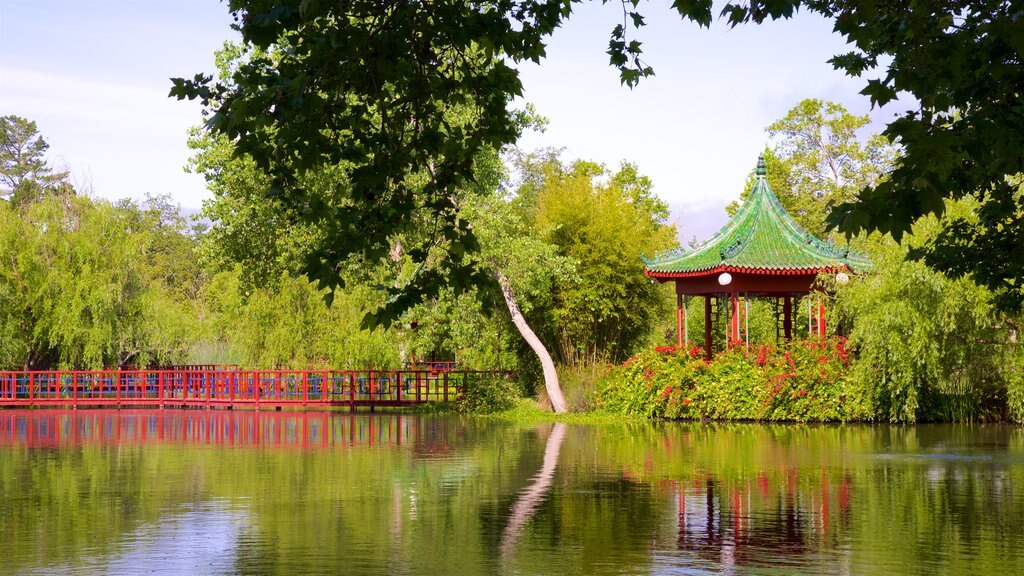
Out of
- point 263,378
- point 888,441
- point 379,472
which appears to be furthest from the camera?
point 263,378

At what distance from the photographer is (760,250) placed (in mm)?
30969

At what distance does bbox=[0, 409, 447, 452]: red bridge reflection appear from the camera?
2364cm

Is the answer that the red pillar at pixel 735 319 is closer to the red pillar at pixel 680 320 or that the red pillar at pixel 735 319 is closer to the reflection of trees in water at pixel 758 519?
the red pillar at pixel 680 320

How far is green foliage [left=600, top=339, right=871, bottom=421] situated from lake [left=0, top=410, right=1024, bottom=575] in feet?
11.8

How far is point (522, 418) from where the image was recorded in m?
31.3

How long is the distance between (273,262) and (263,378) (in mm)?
6374

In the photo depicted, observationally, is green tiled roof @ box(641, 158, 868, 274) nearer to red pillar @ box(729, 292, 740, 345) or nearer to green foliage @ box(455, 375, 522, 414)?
red pillar @ box(729, 292, 740, 345)

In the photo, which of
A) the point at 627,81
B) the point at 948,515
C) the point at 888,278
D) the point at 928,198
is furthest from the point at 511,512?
the point at 888,278

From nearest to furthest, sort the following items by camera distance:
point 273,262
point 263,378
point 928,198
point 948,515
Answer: point 928,198 < point 948,515 < point 273,262 < point 263,378

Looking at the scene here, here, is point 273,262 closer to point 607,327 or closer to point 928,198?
point 607,327

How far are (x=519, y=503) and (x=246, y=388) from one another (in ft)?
81.6

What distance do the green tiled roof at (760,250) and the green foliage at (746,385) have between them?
221 centimetres

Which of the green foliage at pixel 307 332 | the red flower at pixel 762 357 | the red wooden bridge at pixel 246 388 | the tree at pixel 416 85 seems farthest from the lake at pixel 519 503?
the green foliage at pixel 307 332

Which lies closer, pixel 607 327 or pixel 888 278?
pixel 888 278
